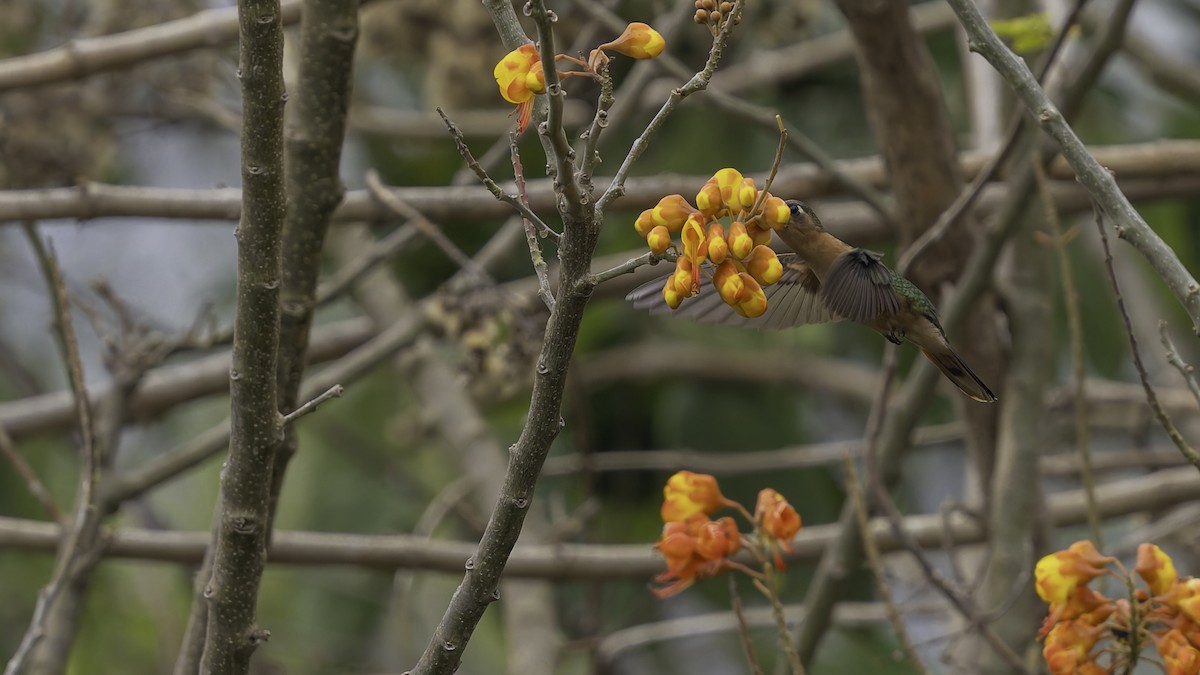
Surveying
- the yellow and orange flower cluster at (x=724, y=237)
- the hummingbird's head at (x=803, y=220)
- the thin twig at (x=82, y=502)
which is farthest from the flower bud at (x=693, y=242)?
the thin twig at (x=82, y=502)

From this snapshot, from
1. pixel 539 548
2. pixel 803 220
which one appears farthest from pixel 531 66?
pixel 539 548

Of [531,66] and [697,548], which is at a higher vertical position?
[531,66]

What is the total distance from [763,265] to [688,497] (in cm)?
54

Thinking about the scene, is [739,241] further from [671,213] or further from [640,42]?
[640,42]

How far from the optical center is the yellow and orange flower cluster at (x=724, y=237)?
1166 millimetres

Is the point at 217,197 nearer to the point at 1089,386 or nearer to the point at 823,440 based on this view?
the point at 1089,386

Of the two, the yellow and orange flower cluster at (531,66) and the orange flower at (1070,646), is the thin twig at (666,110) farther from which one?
the orange flower at (1070,646)

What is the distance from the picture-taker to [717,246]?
3.84ft

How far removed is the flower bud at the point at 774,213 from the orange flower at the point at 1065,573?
49cm

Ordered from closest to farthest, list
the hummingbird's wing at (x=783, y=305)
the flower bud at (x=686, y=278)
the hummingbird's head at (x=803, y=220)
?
the flower bud at (x=686, y=278)
the hummingbird's head at (x=803, y=220)
the hummingbird's wing at (x=783, y=305)

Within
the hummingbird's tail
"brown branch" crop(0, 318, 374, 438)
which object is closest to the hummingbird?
the hummingbird's tail

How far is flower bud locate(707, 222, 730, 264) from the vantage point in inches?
46.0

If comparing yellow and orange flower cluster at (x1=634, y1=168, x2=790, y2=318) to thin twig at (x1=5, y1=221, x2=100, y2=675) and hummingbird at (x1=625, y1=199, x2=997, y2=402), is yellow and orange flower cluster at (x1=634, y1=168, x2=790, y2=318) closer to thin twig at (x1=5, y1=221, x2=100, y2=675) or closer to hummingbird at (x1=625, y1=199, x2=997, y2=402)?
hummingbird at (x1=625, y1=199, x2=997, y2=402)

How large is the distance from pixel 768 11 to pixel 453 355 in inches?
60.0
